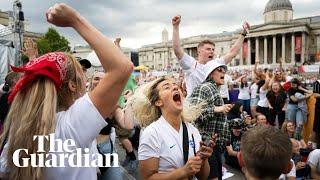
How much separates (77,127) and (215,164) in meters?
2.59

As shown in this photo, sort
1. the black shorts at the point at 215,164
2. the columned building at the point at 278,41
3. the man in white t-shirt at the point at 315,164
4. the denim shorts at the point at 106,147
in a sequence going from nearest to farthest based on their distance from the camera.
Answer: the denim shorts at the point at 106,147 < the black shorts at the point at 215,164 < the man in white t-shirt at the point at 315,164 < the columned building at the point at 278,41

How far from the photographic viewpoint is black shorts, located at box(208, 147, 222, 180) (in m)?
3.84

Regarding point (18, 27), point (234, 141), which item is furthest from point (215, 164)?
point (18, 27)

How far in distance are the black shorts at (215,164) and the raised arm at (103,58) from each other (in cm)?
245

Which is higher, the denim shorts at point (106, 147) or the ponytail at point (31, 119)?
the ponytail at point (31, 119)

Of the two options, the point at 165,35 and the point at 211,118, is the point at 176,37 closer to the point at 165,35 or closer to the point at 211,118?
the point at 211,118

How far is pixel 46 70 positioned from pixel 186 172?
139 cm

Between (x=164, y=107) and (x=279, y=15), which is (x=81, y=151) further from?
(x=279, y=15)

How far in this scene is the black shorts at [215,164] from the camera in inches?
151

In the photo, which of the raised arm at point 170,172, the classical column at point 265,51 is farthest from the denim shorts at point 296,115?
the classical column at point 265,51

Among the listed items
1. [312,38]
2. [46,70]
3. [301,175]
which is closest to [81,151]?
[46,70]

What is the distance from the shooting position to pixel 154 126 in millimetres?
2912

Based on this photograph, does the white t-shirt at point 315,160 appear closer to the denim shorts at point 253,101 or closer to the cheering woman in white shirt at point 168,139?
the cheering woman in white shirt at point 168,139

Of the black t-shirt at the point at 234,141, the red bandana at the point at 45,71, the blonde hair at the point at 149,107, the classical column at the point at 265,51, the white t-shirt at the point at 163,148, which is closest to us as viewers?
the red bandana at the point at 45,71
